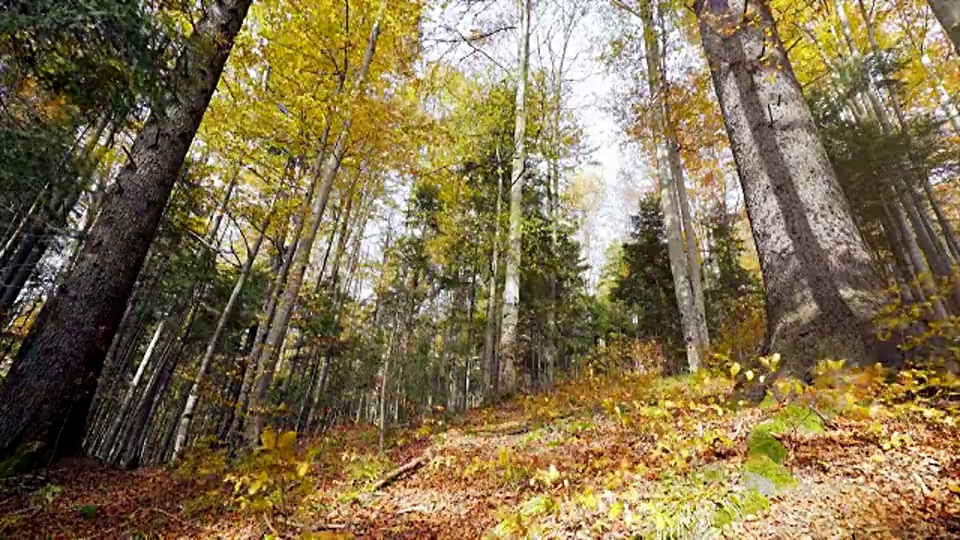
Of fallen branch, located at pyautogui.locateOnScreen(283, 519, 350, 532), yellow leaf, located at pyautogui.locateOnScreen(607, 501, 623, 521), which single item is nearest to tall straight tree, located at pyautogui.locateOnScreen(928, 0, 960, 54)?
yellow leaf, located at pyautogui.locateOnScreen(607, 501, 623, 521)

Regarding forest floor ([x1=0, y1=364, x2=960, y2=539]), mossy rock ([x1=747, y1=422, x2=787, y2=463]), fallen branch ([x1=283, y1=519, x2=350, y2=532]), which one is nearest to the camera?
forest floor ([x1=0, y1=364, x2=960, y2=539])

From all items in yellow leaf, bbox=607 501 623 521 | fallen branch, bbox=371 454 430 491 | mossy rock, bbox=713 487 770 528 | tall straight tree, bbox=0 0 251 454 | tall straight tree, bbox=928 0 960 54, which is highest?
tall straight tree, bbox=928 0 960 54

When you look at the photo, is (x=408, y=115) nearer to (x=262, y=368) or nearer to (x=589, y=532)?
(x=262, y=368)

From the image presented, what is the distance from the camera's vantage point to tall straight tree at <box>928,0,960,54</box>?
3453 millimetres

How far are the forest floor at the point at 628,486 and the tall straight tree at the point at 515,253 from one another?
365 cm

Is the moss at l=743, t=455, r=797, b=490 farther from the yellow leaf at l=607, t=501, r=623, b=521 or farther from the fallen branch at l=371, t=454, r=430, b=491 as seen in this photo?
the fallen branch at l=371, t=454, r=430, b=491

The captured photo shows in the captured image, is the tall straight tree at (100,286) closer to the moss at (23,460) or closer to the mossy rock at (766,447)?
the moss at (23,460)

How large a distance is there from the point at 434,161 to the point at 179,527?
1002cm

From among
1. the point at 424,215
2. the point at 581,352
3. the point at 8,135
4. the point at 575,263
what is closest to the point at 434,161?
the point at 424,215

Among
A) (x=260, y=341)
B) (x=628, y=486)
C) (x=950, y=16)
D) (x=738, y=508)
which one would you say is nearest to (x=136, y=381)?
(x=260, y=341)

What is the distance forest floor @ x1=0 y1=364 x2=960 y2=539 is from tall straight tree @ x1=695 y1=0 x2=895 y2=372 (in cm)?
53

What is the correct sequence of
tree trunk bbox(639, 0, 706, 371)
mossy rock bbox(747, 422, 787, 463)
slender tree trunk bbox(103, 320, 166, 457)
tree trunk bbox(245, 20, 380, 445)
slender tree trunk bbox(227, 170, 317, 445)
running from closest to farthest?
mossy rock bbox(747, 422, 787, 463)
tree trunk bbox(245, 20, 380, 445)
slender tree trunk bbox(227, 170, 317, 445)
tree trunk bbox(639, 0, 706, 371)
slender tree trunk bbox(103, 320, 166, 457)

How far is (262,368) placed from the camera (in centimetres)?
651

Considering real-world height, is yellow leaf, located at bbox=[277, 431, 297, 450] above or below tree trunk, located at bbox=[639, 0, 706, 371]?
below
